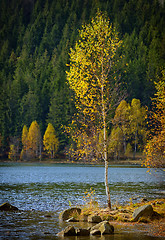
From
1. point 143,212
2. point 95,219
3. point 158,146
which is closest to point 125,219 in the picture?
point 143,212

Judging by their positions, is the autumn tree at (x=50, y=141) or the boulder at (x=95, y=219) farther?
the autumn tree at (x=50, y=141)

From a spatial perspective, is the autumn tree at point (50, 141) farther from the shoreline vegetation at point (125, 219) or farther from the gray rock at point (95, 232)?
the gray rock at point (95, 232)

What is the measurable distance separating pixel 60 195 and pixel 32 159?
409ft

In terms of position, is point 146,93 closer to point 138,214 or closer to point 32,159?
point 32,159

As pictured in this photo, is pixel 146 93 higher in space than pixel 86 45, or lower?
higher

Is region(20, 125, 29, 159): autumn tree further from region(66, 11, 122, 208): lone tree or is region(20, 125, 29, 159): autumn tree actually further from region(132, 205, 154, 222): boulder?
region(132, 205, 154, 222): boulder

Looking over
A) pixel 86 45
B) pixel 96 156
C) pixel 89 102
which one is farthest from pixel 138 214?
pixel 86 45

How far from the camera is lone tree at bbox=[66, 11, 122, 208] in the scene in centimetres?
2625

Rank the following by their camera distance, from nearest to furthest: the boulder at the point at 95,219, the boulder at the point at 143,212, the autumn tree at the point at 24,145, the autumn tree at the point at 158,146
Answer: the boulder at the point at 143,212 < the boulder at the point at 95,219 < the autumn tree at the point at 158,146 < the autumn tree at the point at 24,145

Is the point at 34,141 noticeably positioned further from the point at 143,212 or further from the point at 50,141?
the point at 143,212

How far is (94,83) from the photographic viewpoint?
2723 cm

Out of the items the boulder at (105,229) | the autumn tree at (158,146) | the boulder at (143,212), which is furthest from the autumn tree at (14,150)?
the boulder at (105,229)

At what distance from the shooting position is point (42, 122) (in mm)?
192625

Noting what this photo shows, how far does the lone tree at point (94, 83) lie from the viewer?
26.2 m
